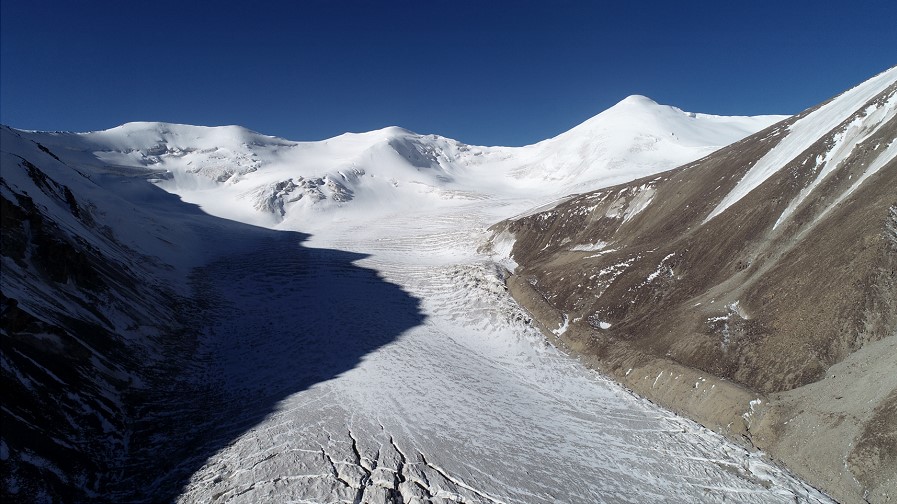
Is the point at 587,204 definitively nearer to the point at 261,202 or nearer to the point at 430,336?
the point at 430,336

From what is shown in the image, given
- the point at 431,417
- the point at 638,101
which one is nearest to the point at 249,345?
the point at 431,417

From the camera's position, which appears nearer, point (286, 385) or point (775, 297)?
point (775, 297)

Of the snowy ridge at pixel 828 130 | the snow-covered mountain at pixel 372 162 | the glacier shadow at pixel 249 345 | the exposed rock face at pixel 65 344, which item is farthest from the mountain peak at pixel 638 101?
the exposed rock face at pixel 65 344

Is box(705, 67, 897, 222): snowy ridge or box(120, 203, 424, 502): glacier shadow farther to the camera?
box(705, 67, 897, 222): snowy ridge

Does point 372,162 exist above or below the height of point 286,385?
above

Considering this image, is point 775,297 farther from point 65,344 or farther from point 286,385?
point 65,344

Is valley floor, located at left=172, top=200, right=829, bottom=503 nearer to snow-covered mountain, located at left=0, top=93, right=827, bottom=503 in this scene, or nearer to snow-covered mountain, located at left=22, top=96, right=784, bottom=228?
snow-covered mountain, located at left=0, top=93, right=827, bottom=503

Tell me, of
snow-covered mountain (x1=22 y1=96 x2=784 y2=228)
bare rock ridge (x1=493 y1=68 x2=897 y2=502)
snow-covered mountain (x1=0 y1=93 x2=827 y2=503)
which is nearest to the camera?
snow-covered mountain (x1=0 y1=93 x2=827 y2=503)

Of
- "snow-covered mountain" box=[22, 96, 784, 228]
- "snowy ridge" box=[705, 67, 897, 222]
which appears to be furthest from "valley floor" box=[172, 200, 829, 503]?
"snow-covered mountain" box=[22, 96, 784, 228]
